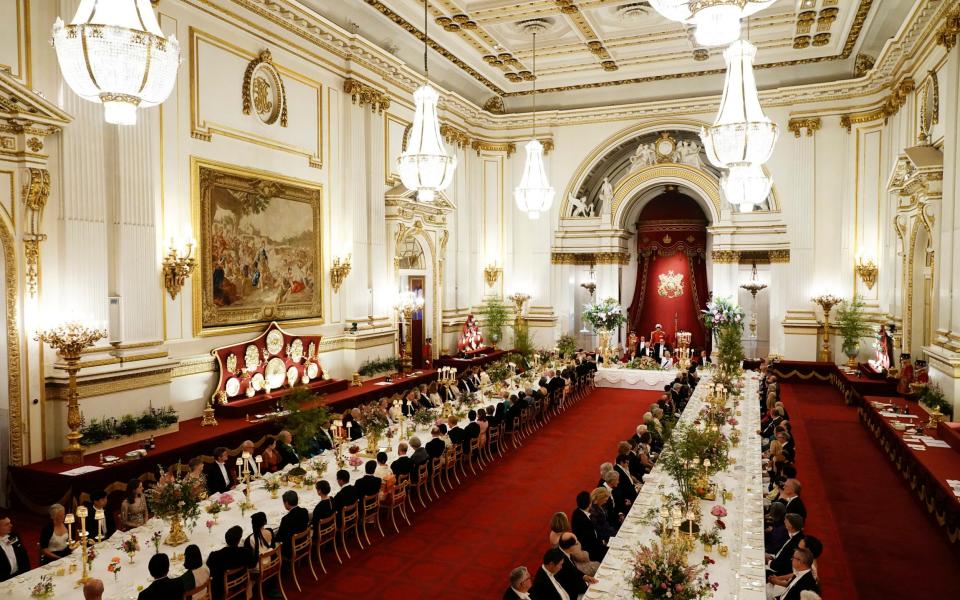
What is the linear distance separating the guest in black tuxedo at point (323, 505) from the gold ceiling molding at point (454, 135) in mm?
14987

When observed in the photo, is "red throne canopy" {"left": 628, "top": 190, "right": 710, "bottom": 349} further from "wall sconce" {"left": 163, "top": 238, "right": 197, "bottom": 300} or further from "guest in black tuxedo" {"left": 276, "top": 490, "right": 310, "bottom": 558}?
"guest in black tuxedo" {"left": 276, "top": 490, "right": 310, "bottom": 558}

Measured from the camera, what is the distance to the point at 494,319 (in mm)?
22672

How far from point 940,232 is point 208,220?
46.6 feet

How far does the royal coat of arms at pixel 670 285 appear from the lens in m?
24.7

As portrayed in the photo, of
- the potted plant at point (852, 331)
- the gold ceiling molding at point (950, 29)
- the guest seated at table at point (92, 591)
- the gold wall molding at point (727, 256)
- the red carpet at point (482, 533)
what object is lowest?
the red carpet at point (482, 533)

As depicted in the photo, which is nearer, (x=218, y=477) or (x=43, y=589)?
(x=43, y=589)

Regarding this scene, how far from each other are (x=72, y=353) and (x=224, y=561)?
4828 mm

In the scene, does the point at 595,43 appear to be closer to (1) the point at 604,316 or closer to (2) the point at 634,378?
(1) the point at 604,316

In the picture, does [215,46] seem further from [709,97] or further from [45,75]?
[709,97]

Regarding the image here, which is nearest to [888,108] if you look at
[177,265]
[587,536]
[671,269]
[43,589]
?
[671,269]

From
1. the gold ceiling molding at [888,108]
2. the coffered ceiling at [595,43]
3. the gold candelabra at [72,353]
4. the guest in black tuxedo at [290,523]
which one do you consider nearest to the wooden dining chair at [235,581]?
the guest in black tuxedo at [290,523]

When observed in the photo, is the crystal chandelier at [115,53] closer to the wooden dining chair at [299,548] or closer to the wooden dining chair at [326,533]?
the wooden dining chair at [299,548]

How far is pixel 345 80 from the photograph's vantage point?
15828mm

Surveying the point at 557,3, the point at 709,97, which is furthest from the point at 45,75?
the point at 709,97
